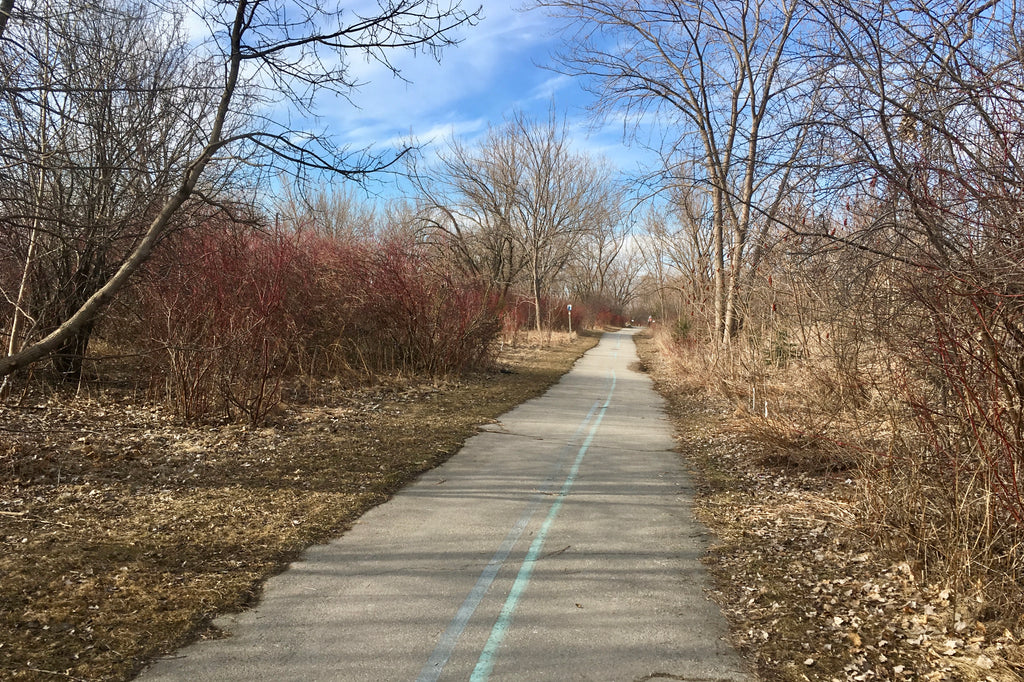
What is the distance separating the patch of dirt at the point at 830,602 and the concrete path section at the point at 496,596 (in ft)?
0.84

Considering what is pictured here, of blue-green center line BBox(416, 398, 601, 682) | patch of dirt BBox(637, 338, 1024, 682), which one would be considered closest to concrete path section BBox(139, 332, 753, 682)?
blue-green center line BBox(416, 398, 601, 682)

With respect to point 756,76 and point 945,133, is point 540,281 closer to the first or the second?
point 756,76

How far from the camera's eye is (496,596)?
406 centimetres

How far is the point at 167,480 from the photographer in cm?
629

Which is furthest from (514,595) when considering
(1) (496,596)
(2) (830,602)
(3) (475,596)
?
(2) (830,602)

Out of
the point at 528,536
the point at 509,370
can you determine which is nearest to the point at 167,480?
the point at 528,536

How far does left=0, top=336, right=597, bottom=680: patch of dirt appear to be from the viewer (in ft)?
11.3

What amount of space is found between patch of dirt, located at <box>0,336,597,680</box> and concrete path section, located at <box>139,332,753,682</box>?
316mm

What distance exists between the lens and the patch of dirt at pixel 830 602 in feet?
11.1

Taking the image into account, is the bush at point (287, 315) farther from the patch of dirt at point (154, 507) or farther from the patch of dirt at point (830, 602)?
the patch of dirt at point (830, 602)

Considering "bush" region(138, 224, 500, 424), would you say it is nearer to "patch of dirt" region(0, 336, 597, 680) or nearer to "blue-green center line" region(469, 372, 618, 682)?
"patch of dirt" region(0, 336, 597, 680)

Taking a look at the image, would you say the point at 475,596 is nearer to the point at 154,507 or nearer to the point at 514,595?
the point at 514,595

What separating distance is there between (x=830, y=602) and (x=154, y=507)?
531 cm

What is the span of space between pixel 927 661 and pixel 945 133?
308 cm
